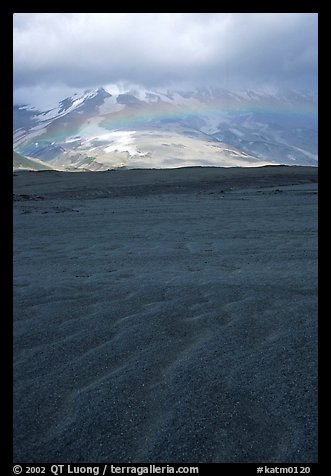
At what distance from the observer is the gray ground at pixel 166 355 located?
1.72 m

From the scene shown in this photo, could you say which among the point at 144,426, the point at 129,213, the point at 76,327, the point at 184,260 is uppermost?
the point at 129,213

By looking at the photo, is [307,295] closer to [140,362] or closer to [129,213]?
[140,362]

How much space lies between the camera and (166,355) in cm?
239

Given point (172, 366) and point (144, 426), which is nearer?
point (144, 426)

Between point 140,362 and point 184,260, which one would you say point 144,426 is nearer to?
point 140,362

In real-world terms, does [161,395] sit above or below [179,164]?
below

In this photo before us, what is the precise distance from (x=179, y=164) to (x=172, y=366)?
144569mm

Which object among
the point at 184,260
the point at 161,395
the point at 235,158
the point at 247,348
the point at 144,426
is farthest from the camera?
the point at 235,158

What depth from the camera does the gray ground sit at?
1.72 metres

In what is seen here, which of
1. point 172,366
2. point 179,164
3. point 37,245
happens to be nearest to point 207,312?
point 172,366

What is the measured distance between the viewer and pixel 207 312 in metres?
3.00

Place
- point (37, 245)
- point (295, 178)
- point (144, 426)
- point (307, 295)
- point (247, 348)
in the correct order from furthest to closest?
point (295, 178), point (37, 245), point (307, 295), point (247, 348), point (144, 426)

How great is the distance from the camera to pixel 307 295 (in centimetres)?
332
